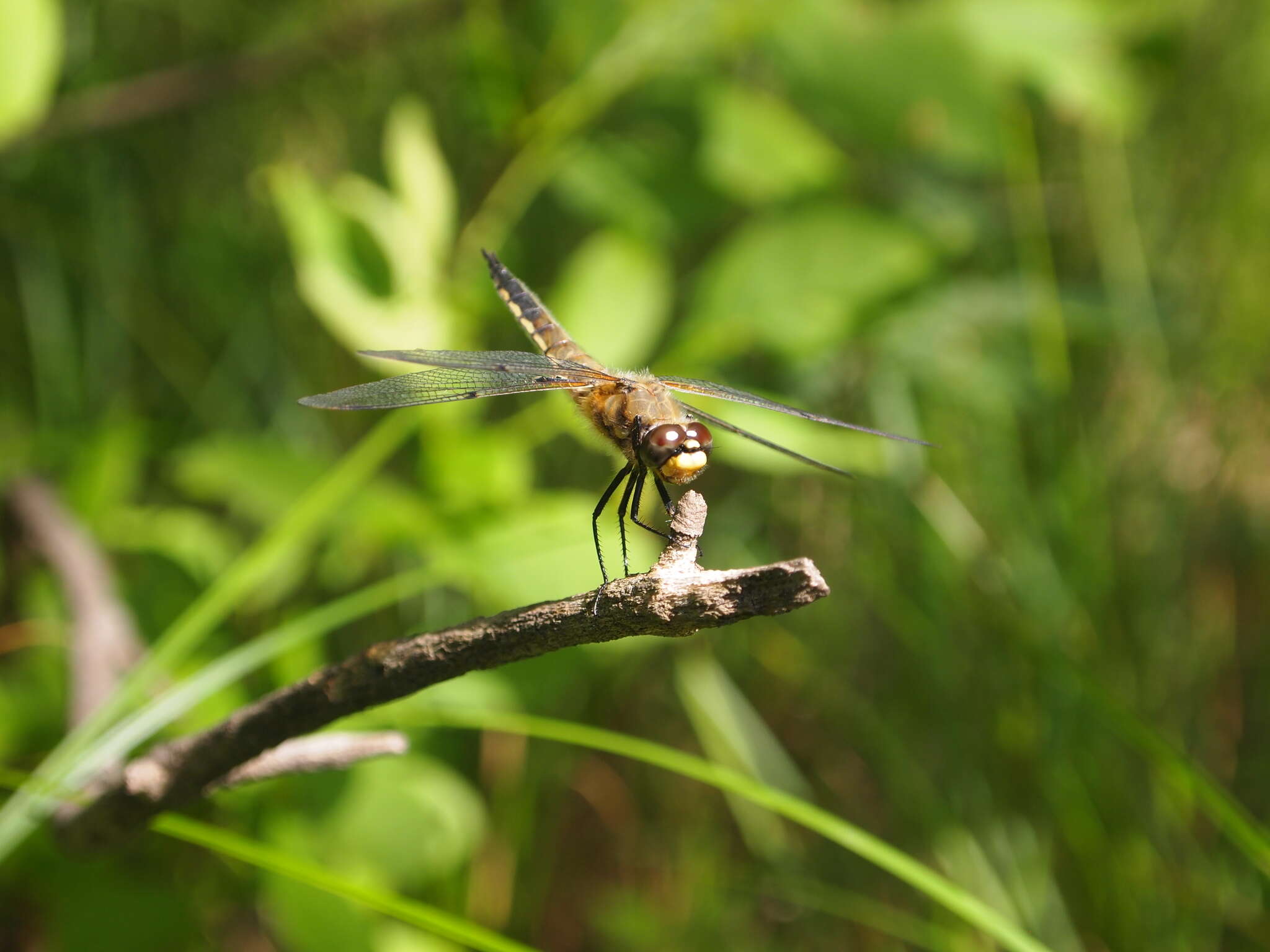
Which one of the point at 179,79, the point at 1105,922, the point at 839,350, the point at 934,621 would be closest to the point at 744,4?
the point at 839,350

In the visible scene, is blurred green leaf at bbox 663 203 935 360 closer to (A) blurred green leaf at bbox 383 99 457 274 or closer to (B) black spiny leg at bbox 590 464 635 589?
(B) black spiny leg at bbox 590 464 635 589

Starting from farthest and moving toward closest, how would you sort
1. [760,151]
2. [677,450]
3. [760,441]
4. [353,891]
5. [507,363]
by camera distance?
[760,151] < [507,363] < [677,450] < [760,441] < [353,891]

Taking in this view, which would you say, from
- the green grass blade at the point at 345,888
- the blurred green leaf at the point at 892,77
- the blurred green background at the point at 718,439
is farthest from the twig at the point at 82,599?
Answer: the blurred green leaf at the point at 892,77

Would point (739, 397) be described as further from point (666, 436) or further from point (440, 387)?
point (440, 387)

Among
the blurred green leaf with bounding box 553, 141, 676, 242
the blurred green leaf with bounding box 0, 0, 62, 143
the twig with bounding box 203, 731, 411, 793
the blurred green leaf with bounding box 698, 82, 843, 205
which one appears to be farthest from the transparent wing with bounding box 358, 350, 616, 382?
the blurred green leaf with bounding box 0, 0, 62, 143

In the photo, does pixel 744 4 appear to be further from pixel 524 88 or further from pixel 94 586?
pixel 94 586

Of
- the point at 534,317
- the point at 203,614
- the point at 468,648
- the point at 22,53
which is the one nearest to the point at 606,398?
the point at 534,317
